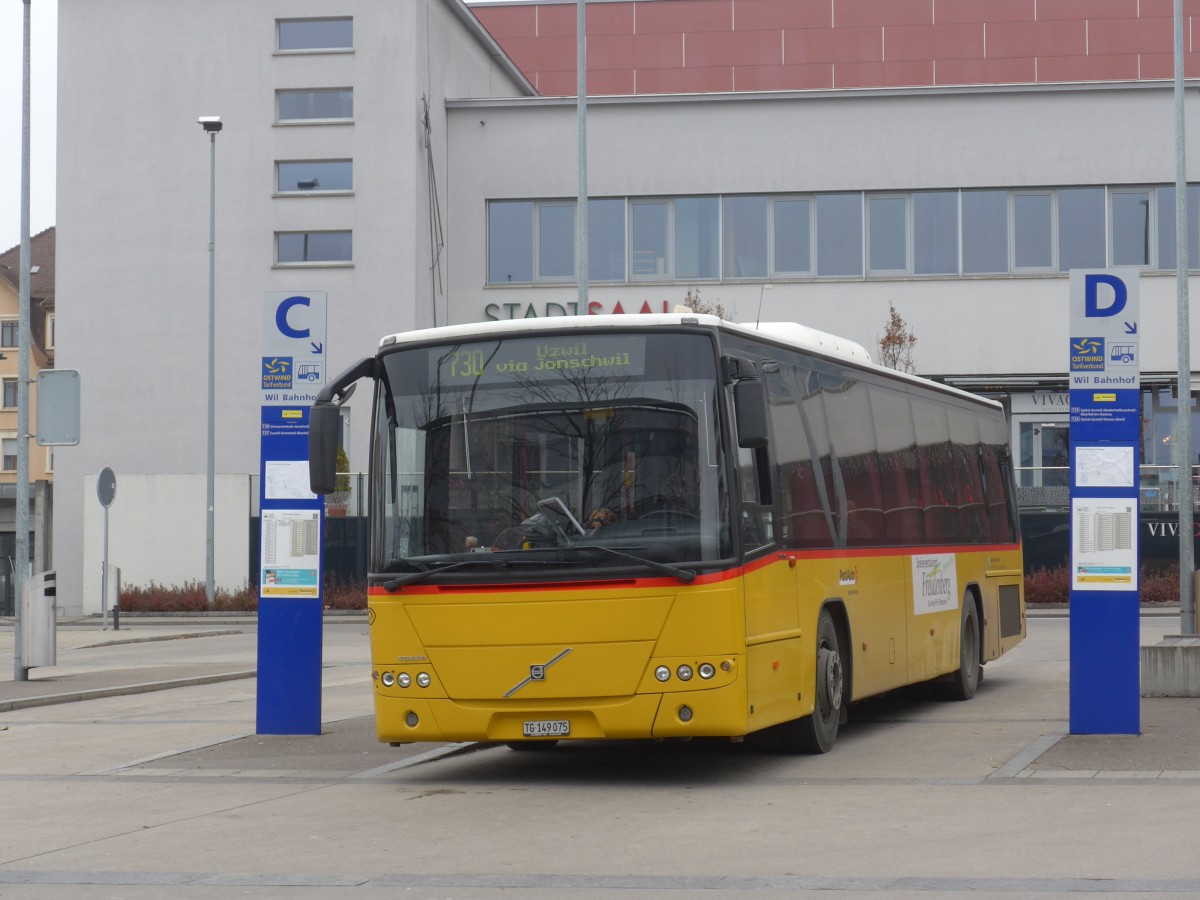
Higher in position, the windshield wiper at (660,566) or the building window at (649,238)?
the building window at (649,238)

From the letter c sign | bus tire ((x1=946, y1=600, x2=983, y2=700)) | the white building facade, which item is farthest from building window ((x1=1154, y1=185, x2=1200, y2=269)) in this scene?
the letter c sign

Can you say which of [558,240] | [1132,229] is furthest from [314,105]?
[1132,229]

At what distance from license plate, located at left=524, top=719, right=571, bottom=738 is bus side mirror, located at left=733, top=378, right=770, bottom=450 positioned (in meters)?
2.04

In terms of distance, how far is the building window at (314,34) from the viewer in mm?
44281

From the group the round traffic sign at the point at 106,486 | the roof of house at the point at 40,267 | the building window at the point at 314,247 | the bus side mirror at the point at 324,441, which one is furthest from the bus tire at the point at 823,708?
the roof of house at the point at 40,267

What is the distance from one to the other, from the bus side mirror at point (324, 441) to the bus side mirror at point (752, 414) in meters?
2.51

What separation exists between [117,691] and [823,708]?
10675 mm

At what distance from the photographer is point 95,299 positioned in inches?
1786

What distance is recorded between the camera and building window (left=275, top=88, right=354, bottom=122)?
4431cm

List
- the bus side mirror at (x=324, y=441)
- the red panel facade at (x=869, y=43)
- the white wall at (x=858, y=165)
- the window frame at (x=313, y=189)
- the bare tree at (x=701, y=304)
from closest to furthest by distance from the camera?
the bus side mirror at (x=324, y=441)
the bare tree at (x=701, y=304)
the white wall at (x=858, y=165)
the window frame at (x=313, y=189)
the red panel facade at (x=869, y=43)

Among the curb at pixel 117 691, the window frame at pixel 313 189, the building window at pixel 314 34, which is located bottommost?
the curb at pixel 117 691

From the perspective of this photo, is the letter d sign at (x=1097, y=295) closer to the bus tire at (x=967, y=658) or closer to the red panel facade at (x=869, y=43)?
the bus tire at (x=967, y=658)

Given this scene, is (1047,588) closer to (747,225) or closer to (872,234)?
(872,234)

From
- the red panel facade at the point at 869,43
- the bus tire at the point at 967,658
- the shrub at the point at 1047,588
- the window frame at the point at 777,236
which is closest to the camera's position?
the bus tire at the point at 967,658
